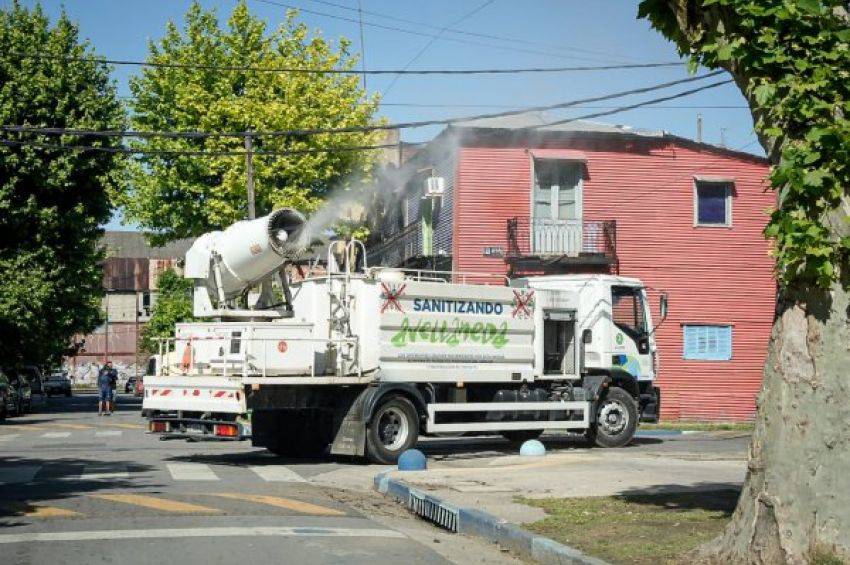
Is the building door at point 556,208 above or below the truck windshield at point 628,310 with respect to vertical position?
above

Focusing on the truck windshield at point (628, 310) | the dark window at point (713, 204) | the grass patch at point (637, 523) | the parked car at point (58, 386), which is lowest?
the parked car at point (58, 386)

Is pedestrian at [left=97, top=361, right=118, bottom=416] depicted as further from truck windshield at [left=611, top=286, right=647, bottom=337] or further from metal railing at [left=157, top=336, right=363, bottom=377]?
truck windshield at [left=611, top=286, right=647, bottom=337]

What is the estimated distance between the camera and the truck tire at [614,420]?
856 inches

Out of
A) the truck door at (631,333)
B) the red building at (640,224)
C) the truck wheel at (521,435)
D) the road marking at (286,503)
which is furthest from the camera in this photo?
the red building at (640,224)

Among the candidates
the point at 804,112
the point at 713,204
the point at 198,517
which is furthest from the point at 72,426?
the point at 804,112

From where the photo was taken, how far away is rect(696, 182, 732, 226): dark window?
115 ft

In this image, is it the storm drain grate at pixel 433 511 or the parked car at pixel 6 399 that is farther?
the parked car at pixel 6 399

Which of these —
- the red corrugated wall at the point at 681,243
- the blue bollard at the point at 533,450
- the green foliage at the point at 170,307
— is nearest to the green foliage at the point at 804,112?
the blue bollard at the point at 533,450

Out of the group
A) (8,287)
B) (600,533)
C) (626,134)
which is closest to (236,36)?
(8,287)

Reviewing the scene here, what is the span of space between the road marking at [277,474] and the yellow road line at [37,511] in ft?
13.3

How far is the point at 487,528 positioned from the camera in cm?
1069

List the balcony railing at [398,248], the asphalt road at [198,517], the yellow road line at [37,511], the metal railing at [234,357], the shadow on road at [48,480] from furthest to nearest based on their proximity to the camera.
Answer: the balcony railing at [398,248]
the metal railing at [234,357]
the shadow on road at [48,480]
the yellow road line at [37,511]
the asphalt road at [198,517]

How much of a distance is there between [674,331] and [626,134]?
5943mm

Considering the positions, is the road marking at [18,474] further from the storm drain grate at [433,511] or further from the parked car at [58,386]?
the parked car at [58,386]
